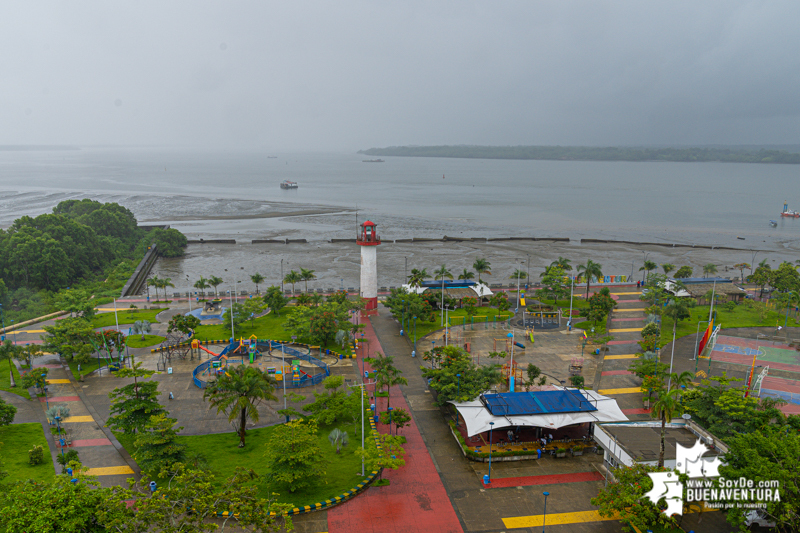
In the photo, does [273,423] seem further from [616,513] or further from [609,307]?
[609,307]

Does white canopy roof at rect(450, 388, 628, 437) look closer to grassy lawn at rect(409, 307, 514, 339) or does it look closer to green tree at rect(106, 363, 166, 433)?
green tree at rect(106, 363, 166, 433)

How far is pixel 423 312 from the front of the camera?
5828 centimetres

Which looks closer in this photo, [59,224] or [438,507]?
[438,507]

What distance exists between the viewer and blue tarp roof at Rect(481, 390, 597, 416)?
34.8 m

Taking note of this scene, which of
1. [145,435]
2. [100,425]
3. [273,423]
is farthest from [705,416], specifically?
[100,425]

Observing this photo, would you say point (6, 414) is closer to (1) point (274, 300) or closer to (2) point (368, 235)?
(1) point (274, 300)

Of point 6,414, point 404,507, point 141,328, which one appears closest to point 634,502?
point 404,507

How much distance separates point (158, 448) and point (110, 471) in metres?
4.51

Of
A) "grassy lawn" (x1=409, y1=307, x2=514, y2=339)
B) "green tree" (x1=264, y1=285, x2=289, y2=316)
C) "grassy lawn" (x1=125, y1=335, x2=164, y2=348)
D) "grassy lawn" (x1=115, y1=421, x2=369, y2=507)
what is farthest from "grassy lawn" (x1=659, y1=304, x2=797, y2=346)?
"grassy lawn" (x1=125, y1=335, x2=164, y2=348)

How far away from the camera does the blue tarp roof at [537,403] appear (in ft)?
114

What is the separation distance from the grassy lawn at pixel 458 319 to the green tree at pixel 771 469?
1338 inches

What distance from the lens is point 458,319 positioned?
203 ft

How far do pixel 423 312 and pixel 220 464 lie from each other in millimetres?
30799

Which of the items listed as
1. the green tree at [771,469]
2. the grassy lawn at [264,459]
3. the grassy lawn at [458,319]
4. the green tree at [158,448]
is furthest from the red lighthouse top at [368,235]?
the green tree at [771,469]
